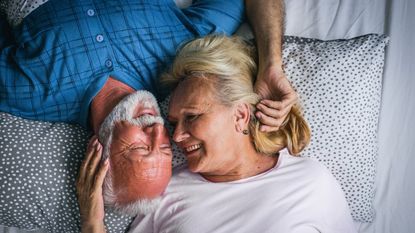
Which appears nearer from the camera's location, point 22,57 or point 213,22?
point 22,57

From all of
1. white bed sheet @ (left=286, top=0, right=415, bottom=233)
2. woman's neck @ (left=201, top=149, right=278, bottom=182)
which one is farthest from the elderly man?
white bed sheet @ (left=286, top=0, right=415, bottom=233)

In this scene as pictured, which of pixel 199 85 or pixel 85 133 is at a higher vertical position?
pixel 199 85

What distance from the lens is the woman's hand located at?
51.1 inches

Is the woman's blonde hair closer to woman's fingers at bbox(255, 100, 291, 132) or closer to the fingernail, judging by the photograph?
woman's fingers at bbox(255, 100, 291, 132)

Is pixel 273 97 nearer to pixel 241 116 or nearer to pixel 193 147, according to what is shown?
pixel 241 116

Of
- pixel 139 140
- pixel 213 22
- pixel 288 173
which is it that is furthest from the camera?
pixel 213 22

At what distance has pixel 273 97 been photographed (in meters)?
1.43

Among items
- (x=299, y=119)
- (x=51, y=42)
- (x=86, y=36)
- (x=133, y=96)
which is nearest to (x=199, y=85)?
(x=133, y=96)

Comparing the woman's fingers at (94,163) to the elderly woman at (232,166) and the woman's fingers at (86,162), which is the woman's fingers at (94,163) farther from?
the elderly woman at (232,166)

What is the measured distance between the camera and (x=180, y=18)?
1622 mm

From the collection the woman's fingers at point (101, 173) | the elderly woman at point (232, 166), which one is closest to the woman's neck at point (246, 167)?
the elderly woman at point (232, 166)

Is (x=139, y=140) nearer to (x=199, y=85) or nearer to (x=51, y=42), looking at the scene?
(x=199, y=85)

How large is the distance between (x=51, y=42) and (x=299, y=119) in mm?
1016

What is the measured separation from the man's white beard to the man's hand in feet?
1.24
